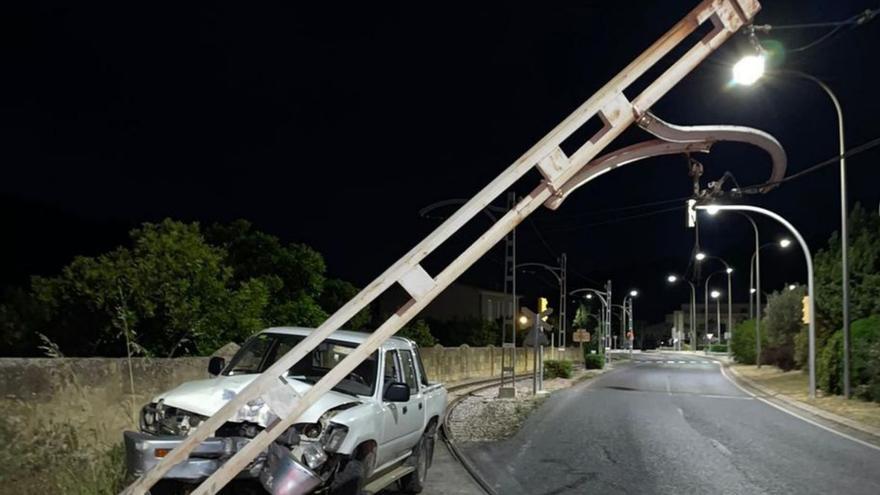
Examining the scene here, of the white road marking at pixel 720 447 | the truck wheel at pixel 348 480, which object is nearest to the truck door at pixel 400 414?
the truck wheel at pixel 348 480

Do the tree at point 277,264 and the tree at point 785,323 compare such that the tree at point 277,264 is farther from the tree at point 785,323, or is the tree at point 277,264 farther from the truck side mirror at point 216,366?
the tree at point 785,323

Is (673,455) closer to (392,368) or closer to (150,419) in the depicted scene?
(392,368)

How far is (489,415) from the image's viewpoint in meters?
19.0

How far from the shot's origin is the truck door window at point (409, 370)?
8.76m

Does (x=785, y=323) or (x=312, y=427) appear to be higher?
(x=785, y=323)

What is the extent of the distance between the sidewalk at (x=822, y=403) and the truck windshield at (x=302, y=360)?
40.7ft

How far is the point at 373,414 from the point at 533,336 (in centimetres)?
1908

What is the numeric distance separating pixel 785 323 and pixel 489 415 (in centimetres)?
2887

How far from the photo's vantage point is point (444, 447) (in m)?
13.1

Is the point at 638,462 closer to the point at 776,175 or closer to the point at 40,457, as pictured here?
the point at 776,175

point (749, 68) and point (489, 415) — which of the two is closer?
point (749, 68)

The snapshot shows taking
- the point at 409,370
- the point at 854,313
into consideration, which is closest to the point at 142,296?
the point at 409,370

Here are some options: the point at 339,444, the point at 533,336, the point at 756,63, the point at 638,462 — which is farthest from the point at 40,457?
the point at 533,336

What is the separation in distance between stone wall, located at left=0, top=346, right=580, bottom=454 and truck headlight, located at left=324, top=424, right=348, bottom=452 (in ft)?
10.5
